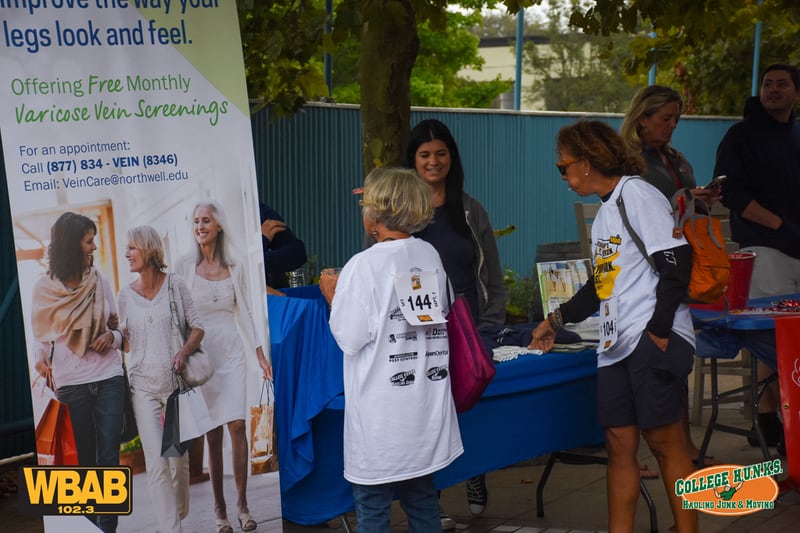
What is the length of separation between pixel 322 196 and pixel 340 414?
5.40 m

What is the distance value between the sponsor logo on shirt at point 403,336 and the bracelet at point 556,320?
1193 mm

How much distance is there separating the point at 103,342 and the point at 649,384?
6.80ft

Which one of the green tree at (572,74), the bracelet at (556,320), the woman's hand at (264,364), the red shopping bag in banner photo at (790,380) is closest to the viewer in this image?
the woman's hand at (264,364)

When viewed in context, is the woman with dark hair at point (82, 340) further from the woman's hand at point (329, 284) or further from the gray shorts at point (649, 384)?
the gray shorts at point (649, 384)

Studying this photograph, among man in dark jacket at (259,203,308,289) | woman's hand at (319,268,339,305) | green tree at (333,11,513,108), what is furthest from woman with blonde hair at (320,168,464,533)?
green tree at (333,11,513,108)

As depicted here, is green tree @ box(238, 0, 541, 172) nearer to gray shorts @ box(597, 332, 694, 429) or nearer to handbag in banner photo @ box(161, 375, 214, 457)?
gray shorts @ box(597, 332, 694, 429)

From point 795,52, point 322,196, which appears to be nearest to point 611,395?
point 322,196

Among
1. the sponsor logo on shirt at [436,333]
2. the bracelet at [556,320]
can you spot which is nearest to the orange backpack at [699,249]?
the bracelet at [556,320]

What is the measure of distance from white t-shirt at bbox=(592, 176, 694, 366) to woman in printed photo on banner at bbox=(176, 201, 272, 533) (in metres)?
1.39

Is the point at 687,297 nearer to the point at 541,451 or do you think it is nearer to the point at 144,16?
the point at 541,451

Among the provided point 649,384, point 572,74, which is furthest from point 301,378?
point 572,74

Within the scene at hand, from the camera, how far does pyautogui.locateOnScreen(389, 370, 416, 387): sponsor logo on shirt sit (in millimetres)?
3699

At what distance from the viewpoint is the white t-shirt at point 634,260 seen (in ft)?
13.5

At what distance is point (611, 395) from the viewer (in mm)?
4301
